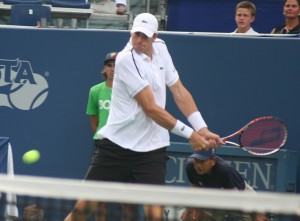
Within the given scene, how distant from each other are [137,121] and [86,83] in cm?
202

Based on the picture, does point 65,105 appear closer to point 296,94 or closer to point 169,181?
point 169,181

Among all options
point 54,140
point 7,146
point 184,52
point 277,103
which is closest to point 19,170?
point 54,140

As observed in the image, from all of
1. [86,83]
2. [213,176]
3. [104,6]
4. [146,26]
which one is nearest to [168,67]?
[146,26]

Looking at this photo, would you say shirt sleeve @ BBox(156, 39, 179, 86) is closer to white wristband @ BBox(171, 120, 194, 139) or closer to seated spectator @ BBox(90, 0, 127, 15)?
white wristband @ BBox(171, 120, 194, 139)

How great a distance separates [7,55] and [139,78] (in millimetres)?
2444

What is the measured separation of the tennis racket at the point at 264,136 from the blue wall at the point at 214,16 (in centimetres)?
278

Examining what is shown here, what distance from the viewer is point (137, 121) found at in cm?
616

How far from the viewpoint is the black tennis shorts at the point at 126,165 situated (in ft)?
20.2

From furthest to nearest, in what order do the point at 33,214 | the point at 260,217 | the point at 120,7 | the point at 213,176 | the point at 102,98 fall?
the point at 120,7, the point at 102,98, the point at 33,214, the point at 213,176, the point at 260,217

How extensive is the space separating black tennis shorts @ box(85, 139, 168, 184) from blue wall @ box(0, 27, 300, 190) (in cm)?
172

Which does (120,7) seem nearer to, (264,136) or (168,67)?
(264,136)

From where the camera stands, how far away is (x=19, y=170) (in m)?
8.14

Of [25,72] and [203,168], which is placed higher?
[25,72]

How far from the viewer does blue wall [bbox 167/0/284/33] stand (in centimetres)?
974
